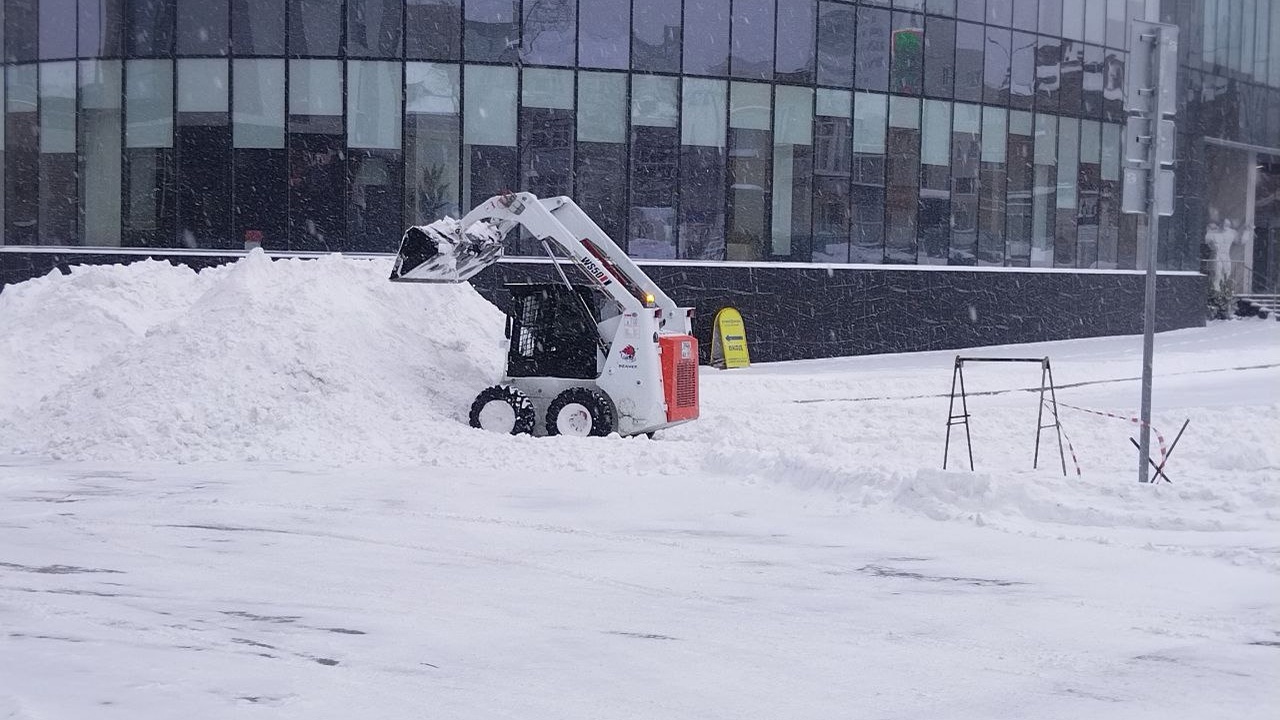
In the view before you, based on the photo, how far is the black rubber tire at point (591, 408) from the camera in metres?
15.3

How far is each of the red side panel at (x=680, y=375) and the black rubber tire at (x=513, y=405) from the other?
5.25 feet

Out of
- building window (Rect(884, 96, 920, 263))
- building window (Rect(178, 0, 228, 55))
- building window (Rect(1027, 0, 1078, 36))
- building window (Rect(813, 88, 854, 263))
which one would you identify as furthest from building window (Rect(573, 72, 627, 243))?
building window (Rect(1027, 0, 1078, 36))

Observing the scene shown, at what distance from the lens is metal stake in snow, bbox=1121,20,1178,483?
11.5m

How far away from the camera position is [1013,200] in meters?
33.8

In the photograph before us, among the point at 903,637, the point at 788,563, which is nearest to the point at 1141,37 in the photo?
the point at 788,563

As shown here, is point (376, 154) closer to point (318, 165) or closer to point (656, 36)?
point (318, 165)

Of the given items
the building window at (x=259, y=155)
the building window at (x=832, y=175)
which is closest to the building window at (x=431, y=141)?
the building window at (x=259, y=155)

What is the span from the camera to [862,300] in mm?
30062

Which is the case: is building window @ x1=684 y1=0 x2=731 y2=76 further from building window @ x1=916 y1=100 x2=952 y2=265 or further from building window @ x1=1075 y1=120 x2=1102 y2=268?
building window @ x1=1075 y1=120 x2=1102 y2=268

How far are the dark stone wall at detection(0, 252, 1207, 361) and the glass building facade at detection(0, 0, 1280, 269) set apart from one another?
1.83ft

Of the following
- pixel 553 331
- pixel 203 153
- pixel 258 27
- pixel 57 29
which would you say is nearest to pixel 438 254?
pixel 553 331

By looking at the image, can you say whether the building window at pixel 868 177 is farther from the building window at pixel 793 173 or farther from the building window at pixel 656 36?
the building window at pixel 656 36

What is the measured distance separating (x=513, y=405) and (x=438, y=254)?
195cm

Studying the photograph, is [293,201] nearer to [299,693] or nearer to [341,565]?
[341,565]
